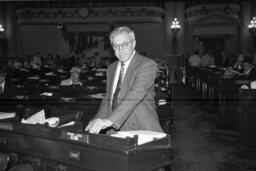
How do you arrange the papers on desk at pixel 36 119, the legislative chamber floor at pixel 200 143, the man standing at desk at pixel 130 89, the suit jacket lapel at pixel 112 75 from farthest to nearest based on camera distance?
the legislative chamber floor at pixel 200 143
the suit jacket lapel at pixel 112 75
the papers on desk at pixel 36 119
the man standing at desk at pixel 130 89

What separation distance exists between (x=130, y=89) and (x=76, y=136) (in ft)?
1.97

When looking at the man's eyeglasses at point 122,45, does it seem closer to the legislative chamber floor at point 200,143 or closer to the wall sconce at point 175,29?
the legislative chamber floor at point 200,143

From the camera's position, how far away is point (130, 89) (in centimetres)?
247

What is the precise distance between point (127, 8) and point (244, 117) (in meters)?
14.1

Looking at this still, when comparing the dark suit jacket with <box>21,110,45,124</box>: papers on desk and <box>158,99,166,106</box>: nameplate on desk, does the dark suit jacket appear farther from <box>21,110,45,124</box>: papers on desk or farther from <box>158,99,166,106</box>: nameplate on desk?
<box>158,99,166,106</box>: nameplate on desk

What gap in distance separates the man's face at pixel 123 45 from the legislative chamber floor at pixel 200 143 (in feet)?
8.65

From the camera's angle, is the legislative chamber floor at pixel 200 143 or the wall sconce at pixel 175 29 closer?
the legislative chamber floor at pixel 200 143

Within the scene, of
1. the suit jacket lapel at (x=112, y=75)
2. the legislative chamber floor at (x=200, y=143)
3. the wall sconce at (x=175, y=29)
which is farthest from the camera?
the wall sconce at (x=175, y=29)

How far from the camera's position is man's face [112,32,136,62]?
238cm

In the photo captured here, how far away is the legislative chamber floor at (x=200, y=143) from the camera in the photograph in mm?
4844

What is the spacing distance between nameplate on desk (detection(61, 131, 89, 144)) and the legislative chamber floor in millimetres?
2894

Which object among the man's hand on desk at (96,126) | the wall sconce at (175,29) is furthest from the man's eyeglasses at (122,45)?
the wall sconce at (175,29)

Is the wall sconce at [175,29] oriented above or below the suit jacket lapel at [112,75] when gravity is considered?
above

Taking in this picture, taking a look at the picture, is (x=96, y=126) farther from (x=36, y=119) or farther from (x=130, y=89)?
(x=36, y=119)
